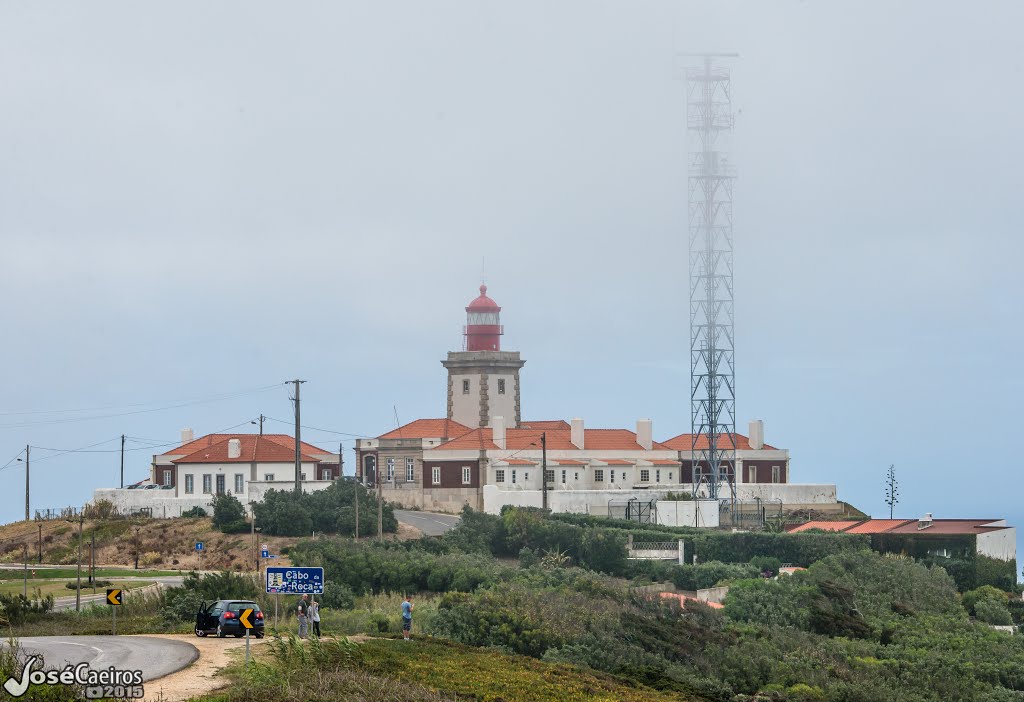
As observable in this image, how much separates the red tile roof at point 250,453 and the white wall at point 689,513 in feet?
72.2

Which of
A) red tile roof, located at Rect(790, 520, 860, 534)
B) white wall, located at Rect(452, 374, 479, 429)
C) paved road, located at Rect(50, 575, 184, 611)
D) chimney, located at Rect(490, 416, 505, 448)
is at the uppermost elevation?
white wall, located at Rect(452, 374, 479, 429)

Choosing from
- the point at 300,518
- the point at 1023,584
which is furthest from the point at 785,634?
the point at 300,518

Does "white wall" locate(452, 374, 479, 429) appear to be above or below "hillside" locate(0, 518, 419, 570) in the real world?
above

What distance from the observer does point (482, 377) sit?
9144 cm

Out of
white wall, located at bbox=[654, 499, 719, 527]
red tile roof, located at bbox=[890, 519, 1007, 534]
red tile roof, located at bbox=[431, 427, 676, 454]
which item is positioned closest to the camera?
red tile roof, located at bbox=[890, 519, 1007, 534]

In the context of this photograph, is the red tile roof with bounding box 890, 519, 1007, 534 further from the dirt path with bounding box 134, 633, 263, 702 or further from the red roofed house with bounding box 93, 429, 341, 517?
the dirt path with bounding box 134, 633, 263, 702

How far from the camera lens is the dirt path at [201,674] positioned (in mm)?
24375

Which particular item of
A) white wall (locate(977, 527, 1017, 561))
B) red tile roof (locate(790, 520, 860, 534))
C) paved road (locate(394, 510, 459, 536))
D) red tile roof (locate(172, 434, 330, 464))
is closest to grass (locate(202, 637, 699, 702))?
white wall (locate(977, 527, 1017, 561))

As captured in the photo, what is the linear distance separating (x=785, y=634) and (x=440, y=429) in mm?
46399

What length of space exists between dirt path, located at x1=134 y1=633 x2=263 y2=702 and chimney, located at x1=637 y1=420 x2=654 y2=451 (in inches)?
2235

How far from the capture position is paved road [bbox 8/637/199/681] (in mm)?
27375

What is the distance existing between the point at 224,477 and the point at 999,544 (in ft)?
141

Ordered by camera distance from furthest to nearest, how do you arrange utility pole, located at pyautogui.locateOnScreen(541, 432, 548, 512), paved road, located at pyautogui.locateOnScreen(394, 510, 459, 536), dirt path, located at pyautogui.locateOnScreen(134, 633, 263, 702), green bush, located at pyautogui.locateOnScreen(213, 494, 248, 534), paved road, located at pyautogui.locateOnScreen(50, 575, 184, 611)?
utility pole, located at pyautogui.locateOnScreen(541, 432, 548, 512) → paved road, located at pyautogui.locateOnScreen(394, 510, 459, 536) → green bush, located at pyautogui.locateOnScreen(213, 494, 248, 534) → paved road, located at pyautogui.locateOnScreen(50, 575, 184, 611) → dirt path, located at pyautogui.locateOnScreen(134, 633, 263, 702)

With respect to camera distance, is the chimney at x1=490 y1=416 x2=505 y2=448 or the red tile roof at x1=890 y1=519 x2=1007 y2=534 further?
the chimney at x1=490 y1=416 x2=505 y2=448
